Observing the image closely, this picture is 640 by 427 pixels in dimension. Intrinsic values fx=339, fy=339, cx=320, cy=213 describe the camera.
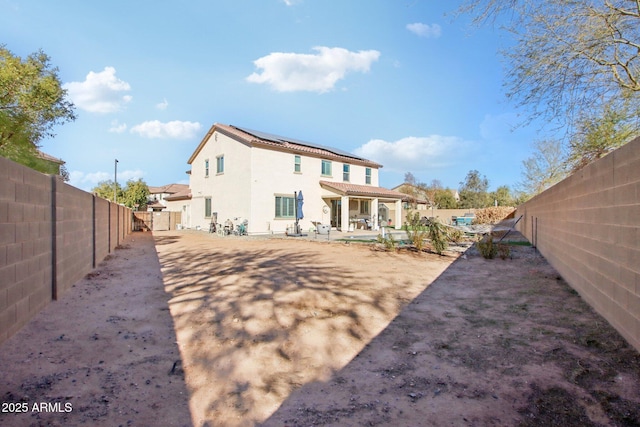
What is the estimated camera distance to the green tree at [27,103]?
1469 centimetres

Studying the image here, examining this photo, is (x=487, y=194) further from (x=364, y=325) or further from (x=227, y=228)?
(x=364, y=325)

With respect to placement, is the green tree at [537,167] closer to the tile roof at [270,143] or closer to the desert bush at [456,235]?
the tile roof at [270,143]

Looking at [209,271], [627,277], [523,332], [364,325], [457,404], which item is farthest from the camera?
[209,271]

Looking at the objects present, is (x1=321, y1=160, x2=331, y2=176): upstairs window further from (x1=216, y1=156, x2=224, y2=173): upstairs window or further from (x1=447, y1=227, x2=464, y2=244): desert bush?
(x1=447, y1=227, x2=464, y2=244): desert bush

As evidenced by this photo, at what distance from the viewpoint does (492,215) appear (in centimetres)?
3359

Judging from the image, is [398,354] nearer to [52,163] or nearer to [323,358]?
[323,358]

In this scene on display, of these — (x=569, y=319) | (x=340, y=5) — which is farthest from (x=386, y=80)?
(x=569, y=319)

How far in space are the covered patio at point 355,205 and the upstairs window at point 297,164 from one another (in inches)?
78.1

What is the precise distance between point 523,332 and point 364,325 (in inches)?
79.9

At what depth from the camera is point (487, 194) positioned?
54.7 m

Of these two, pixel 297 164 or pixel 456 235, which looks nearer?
pixel 456 235

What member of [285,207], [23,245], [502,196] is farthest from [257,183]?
[502,196]

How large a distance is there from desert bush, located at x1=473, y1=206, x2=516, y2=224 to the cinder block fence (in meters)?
32.7

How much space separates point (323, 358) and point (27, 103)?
1898 centimetres
